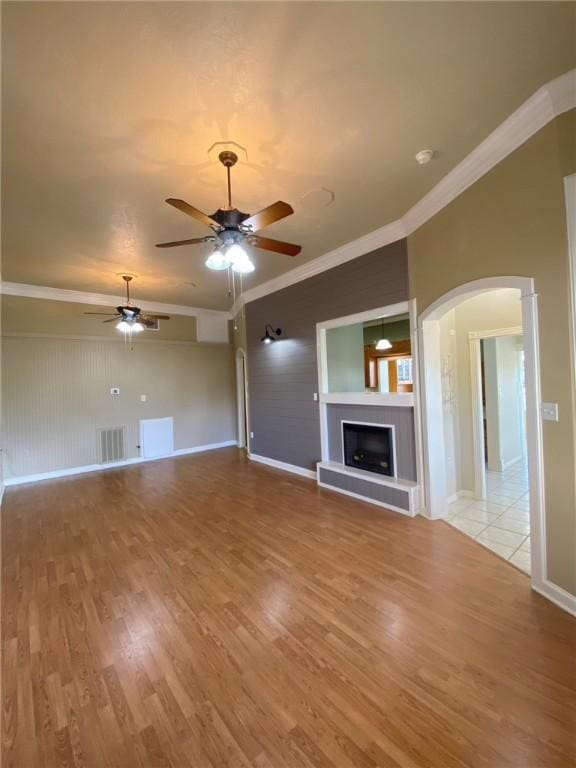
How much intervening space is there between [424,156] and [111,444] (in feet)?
22.1

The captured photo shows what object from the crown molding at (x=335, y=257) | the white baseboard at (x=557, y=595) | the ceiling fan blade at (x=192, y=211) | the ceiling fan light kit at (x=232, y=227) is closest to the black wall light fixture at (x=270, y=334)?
the crown molding at (x=335, y=257)

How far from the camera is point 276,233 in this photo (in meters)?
3.84

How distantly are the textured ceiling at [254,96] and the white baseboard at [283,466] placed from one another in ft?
12.4

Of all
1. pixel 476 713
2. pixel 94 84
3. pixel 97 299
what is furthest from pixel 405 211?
pixel 97 299

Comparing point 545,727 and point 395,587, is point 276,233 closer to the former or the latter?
point 395,587

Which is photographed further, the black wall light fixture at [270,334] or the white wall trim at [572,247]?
the black wall light fixture at [270,334]

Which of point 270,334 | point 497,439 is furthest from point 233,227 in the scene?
point 497,439

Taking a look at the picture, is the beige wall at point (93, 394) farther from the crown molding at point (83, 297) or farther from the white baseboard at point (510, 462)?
the white baseboard at point (510, 462)

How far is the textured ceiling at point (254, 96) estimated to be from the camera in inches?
60.7

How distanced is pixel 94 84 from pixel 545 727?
4023 millimetres

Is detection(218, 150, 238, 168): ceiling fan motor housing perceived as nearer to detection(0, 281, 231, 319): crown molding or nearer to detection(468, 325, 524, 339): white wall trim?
detection(468, 325, 524, 339): white wall trim

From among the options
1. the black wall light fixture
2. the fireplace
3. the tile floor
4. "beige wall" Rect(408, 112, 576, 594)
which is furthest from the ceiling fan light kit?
the tile floor

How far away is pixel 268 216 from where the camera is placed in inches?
87.3

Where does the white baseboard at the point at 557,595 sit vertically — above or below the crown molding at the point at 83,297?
below
